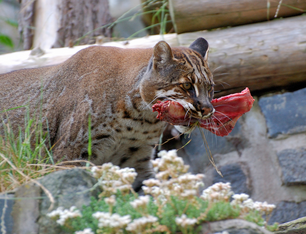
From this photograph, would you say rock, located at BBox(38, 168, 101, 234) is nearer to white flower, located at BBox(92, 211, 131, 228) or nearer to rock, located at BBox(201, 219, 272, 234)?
white flower, located at BBox(92, 211, 131, 228)

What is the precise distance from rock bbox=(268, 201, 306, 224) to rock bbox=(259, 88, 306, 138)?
873 mm

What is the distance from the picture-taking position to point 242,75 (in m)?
4.73

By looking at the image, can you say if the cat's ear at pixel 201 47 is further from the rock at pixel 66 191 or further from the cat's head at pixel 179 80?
the rock at pixel 66 191

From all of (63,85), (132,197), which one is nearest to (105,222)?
(132,197)

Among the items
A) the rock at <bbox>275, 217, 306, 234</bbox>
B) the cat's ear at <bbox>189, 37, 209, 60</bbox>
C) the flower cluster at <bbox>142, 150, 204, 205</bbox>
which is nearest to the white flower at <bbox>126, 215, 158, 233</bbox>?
the flower cluster at <bbox>142, 150, 204, 205</bbox>

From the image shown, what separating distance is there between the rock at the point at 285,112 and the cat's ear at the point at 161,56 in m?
2.11

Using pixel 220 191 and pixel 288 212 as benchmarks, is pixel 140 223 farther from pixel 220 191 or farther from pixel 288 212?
pixel 288 212

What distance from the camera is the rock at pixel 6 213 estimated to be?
2090 mm

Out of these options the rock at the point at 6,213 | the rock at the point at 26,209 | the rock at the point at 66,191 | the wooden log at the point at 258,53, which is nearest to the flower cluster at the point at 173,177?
the rock at the point at 66,191

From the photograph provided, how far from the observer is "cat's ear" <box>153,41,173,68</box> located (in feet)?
10.8

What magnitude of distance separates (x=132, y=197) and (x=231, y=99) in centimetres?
146

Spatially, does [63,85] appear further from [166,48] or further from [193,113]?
[193,113]

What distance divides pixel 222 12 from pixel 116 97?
208 centimetres

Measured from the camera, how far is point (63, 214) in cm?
195
